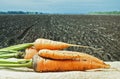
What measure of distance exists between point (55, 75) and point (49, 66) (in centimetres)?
57

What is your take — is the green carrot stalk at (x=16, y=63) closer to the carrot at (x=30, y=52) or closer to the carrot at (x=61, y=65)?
the carrot at (x=61, y=65)

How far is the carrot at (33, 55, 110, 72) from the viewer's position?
4688 millimetres

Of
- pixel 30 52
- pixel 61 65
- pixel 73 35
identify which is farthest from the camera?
pixel 73 35

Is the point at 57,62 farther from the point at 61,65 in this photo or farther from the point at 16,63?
the point at 16,63

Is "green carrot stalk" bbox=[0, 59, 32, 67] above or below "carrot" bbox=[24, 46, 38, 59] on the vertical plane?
below

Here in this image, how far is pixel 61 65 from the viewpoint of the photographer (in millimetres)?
4730

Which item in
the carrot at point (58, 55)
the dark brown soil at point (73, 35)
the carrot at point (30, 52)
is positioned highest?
the carrot at point (58, 55)

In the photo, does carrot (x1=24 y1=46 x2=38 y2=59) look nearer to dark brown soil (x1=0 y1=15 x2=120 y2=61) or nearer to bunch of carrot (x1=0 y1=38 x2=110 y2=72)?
bunch of carrot (x1=0 y1=38 x2=110 y2=72)

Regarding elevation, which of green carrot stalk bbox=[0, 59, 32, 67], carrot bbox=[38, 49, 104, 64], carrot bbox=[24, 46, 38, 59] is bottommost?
green carrot stalk bbox=[0, 59, 32, 67]

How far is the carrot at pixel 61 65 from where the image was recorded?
4688 mm

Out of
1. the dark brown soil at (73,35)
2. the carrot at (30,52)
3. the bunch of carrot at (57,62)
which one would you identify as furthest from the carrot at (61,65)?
the dark brown soil at (73,35)

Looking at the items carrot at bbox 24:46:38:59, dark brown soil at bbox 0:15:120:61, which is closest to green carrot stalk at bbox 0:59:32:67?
carrot at bbox 24:46:38:59

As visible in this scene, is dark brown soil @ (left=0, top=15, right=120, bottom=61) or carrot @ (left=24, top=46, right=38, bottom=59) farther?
dark brown soil @ (left=0, top=15, right=120, bottom=61)

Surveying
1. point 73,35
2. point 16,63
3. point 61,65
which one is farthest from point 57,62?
point 73,35
